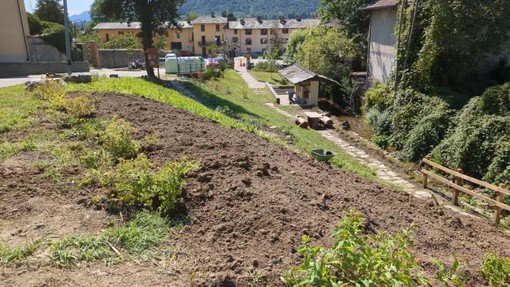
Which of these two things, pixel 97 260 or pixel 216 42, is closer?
pixel 97 260

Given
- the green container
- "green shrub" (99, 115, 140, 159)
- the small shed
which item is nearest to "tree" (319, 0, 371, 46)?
the small shed

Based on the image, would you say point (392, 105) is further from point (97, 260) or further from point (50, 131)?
point (97, 260)

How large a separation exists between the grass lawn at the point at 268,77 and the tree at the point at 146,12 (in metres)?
16.0

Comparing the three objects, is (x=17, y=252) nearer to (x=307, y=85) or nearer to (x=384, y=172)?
(x=384, y=172)

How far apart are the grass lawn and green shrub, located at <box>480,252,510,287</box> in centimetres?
3422

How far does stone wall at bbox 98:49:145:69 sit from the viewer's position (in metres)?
40.8

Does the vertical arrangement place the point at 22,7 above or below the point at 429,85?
above

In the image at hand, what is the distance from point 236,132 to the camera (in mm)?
11141

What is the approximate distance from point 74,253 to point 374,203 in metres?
5.20

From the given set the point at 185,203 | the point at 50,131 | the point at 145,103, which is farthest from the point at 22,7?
the point at 185,203

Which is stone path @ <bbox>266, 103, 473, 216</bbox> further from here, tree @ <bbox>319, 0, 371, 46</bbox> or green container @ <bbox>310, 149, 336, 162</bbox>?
tree @ <bbox>319, 0, 371, 46</bbox>

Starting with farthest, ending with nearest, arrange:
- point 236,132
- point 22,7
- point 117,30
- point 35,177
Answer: point 117,30, point 22,7, point 236,132, point 35,177

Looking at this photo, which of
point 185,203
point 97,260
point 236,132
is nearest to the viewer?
point 97,260

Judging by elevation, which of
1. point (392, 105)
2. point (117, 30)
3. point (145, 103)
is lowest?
point (392, 105)
